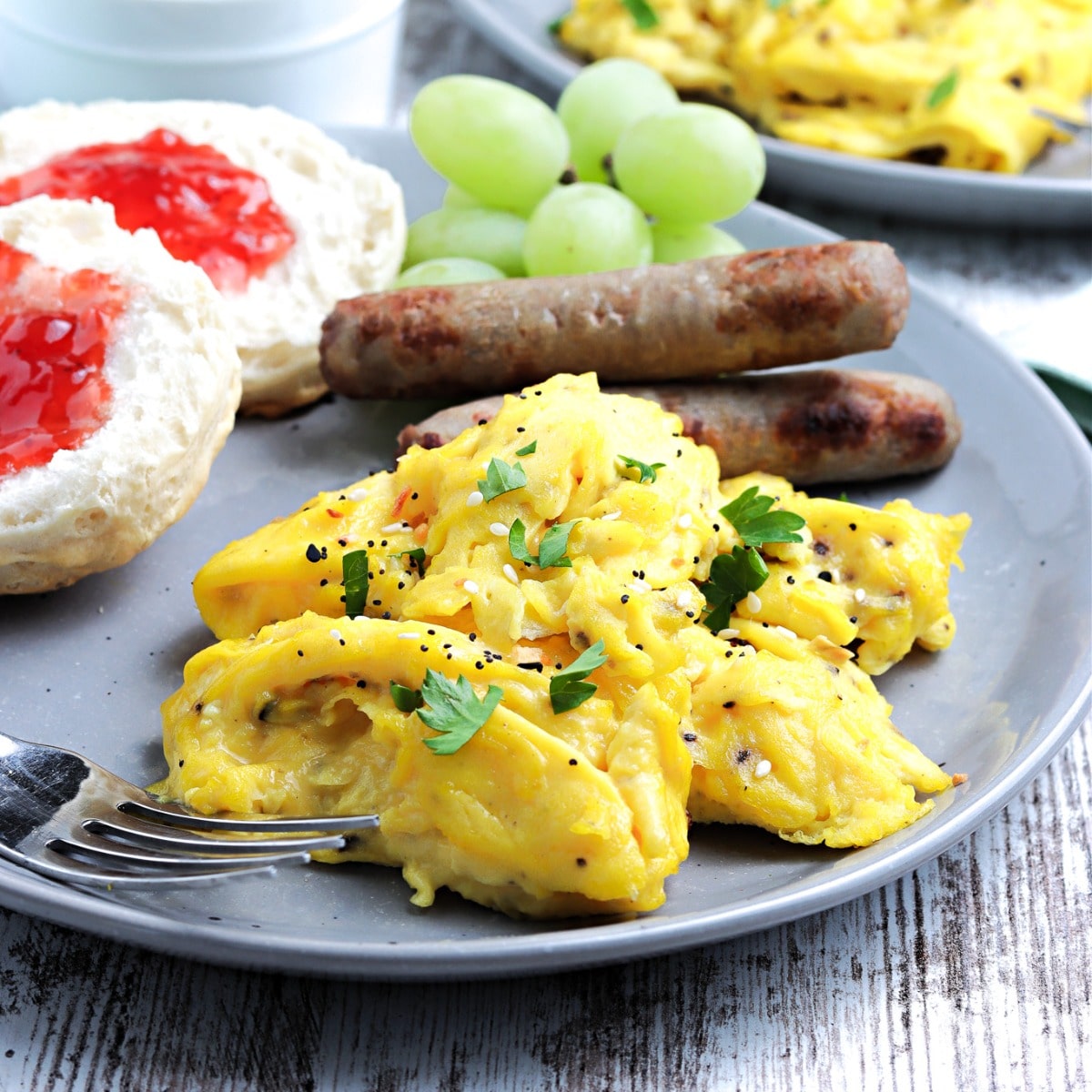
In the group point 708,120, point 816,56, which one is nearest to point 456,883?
point 708,120

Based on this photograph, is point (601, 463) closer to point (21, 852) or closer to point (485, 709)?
point (485, 709)

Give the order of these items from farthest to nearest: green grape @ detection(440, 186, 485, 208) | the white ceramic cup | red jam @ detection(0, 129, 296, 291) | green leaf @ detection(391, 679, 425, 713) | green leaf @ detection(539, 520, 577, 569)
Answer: the white ceramic cup < green grape @ detection(440, 186, 485, 208) < red jam @ detection(0, 129, 296, 291) < green leaf @ detection(539, 520, 577, 569) < green leaf @ detection(391, 679, 425, 713)

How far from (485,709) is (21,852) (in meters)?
0.80

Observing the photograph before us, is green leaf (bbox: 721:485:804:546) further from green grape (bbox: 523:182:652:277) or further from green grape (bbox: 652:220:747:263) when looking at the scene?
green grape (bbox: 652:220:747:263)

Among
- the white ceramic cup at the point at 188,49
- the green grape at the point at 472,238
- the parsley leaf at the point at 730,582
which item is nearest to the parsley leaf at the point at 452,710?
the parsley leaf at the point at 730,582

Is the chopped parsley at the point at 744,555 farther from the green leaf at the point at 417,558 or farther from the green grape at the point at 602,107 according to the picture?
the green grape at the point at 602,107

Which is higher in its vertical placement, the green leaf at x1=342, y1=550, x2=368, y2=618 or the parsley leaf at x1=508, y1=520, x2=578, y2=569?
the parsley leaf at x1=508, y1=520, x2=578, y2=569

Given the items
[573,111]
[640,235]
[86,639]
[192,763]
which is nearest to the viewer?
[192,763]

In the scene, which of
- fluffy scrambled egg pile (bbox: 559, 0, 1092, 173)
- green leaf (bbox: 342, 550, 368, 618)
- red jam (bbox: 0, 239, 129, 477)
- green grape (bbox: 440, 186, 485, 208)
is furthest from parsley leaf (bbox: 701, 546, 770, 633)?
fluffy scrambled egg pile (bbox: 559, 0, 1092, 173)

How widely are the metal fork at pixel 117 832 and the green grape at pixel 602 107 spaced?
246 centimetres

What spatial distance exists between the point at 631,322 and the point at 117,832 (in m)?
1.67

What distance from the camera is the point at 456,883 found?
228 centimetres

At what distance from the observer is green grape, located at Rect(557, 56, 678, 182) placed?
400 cm

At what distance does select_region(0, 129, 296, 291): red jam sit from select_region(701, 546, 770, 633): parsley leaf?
5.20 ft
